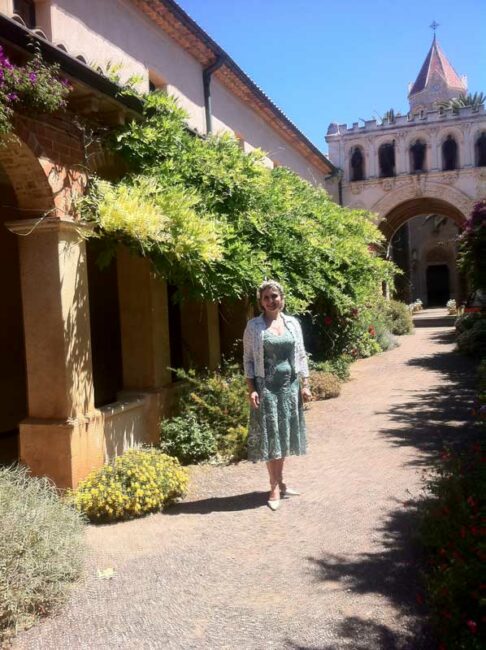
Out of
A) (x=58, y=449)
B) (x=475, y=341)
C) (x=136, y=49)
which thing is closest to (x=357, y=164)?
(x=475, y=341)

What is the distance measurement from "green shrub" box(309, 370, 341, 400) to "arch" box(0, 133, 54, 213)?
18.6 feet

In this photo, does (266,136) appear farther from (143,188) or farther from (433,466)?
(433,466)

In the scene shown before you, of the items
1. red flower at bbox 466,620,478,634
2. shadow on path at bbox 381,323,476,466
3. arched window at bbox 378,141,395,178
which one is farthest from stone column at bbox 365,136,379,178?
red flower at bbox 466,620,478,634

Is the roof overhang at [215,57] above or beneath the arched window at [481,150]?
beneath

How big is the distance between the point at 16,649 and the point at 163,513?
195 centimetres

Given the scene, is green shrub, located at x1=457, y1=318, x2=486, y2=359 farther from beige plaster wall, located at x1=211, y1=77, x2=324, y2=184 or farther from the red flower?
the red flower

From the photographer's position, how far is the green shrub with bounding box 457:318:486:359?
12.3 metres

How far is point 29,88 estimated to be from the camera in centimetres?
423

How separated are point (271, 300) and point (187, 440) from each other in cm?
239

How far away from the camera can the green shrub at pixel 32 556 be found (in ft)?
10.2

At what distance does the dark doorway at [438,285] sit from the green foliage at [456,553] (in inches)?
1515

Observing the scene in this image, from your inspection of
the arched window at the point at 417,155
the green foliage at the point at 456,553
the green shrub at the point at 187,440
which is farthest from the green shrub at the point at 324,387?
the arched window at the point at 417,155

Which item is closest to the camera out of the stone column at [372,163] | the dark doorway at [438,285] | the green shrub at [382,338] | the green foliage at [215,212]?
the green foliage at [215,212]

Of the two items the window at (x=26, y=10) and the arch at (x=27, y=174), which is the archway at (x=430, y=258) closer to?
the window at (x=26, y=10)
